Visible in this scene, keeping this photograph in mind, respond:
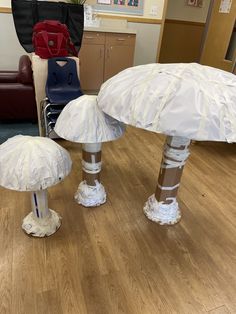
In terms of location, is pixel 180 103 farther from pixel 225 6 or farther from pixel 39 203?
pixel 225 6

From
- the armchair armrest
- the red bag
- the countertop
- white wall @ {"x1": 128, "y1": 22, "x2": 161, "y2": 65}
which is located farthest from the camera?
white wall @ {"x1": 128, "y1": 22, "x2": 161, "y2": 65}

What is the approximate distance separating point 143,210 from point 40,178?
891 millimetres

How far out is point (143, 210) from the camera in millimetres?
1800

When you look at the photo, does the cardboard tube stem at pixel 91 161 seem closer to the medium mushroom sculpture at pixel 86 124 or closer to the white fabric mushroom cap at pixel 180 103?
the medium mushroom sculpture at pixel 86 124

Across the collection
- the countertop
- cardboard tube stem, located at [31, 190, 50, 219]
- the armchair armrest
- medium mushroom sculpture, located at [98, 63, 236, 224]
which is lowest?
cardboard tube stem, located at [31, 190, 50, 219]

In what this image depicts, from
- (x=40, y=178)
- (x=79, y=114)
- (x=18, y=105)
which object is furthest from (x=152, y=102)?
(x=18, y=105)

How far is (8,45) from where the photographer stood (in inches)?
143

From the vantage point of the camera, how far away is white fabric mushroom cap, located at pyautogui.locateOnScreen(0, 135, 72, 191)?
117 cm

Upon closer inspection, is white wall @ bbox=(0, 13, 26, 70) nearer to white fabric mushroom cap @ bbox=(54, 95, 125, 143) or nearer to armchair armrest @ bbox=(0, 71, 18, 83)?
armchair armrest @ bbox=(0, 71, 18, 83)

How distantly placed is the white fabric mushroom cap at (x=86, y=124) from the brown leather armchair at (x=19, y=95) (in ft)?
4.54

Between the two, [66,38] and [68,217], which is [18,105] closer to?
[66,38]

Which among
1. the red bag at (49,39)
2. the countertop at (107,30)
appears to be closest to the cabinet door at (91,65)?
the countertop at (107,30)

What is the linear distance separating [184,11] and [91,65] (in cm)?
250

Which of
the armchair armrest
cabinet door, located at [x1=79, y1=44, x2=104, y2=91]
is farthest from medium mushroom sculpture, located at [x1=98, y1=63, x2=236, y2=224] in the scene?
cabinet door, located at [x1=79, y1=44, x2=104, y2=91]
